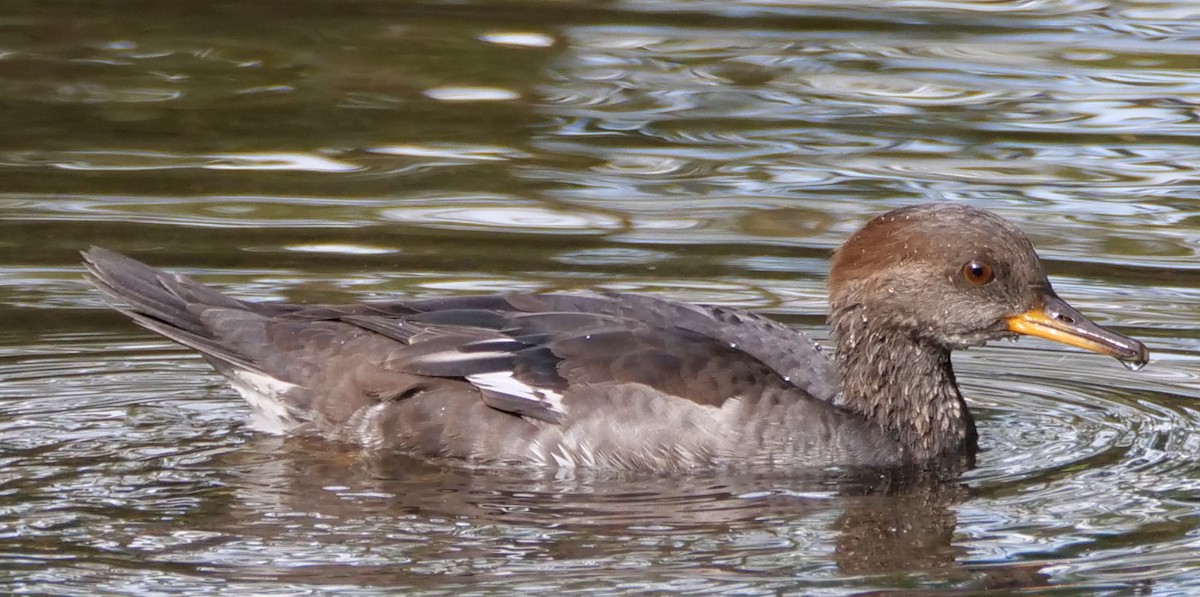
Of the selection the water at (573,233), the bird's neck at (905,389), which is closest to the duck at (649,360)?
the bird's neck at (905,389)

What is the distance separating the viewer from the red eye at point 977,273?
758 cm

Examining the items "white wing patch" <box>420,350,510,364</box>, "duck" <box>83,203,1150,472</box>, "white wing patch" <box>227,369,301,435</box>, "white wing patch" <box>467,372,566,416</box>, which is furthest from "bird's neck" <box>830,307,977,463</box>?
"white wing patch" <box>227,369,301,435</box>

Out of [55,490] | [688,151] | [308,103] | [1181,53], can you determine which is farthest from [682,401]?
[1181,53]

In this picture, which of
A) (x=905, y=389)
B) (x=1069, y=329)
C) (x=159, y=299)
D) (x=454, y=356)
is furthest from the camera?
(x=159, y=299)

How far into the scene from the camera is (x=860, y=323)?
7.88m

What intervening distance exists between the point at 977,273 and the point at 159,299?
10.5 feet

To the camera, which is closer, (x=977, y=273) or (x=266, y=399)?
(x=977, y=273)

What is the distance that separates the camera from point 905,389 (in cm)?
784

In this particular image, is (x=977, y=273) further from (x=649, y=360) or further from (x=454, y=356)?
(x=454, y=356)

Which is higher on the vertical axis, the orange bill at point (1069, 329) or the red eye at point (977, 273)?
the red eye at point (977, 273)

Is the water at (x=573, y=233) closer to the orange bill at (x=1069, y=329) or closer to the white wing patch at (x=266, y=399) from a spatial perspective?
the white wing patch at (x=266, y=399)

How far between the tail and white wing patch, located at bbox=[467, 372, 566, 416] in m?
1.17

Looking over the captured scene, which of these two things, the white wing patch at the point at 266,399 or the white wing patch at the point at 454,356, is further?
the white wing patch at the point at 266,399

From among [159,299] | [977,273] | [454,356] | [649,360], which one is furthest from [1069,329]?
[159,299]
